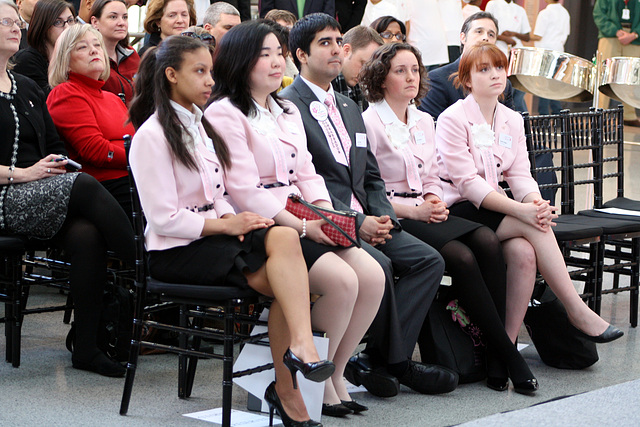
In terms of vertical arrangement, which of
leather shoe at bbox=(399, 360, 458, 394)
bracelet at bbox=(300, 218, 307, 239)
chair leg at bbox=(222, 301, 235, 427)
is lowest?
leather shoe at bbox=(399, 360, 458, 394)

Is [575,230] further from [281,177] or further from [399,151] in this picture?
[281,177]

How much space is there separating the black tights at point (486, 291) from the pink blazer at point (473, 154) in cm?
34

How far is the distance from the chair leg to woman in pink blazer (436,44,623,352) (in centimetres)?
130

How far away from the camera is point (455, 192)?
3.76 meters

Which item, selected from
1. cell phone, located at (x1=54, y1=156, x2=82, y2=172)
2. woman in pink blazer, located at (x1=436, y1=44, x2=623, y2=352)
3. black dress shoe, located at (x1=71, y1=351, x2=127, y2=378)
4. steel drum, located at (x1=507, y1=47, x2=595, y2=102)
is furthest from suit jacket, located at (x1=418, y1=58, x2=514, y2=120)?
black dress shoe, located at (x1=71, y1=351, x2=127, y2=378)

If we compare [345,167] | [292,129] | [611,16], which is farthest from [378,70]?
[611,16]

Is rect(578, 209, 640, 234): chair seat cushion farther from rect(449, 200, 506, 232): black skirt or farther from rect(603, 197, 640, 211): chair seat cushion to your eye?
rect(449, 200, 506, 232): black skirt

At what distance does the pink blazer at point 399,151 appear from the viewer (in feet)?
11.6

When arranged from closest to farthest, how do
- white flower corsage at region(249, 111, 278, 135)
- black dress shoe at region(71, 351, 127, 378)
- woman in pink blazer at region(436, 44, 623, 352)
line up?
white flower corsage at region(249, 111, 278, 135) < black dress shoe at region(71, 351, 127, 378) < woman in pink blazer at region(436, 44, 623, 352)

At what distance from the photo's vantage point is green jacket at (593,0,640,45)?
11.1 m

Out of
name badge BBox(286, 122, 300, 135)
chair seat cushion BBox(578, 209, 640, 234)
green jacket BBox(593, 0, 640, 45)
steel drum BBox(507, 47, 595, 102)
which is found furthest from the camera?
green jacket BBox(593, 0, 640, 45)

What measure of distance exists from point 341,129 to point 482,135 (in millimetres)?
698

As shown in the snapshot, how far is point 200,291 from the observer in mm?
2639

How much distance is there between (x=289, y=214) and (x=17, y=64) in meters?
1.76
